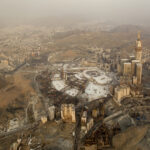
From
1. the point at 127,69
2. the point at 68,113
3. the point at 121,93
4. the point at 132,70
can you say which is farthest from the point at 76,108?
the point at 132,70

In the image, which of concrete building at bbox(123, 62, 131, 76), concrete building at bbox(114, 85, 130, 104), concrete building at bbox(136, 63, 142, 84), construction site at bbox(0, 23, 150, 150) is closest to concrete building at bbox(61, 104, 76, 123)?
construction site at bbox(0, 23, 150, 150)

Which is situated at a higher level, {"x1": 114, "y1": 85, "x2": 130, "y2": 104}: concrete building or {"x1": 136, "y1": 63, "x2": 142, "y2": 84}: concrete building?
{"x1": 136, "y1": 63, "x2": 142, "y2": 84}: concrete building

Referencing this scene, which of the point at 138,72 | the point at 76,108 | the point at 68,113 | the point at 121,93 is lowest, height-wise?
the point at 76,108

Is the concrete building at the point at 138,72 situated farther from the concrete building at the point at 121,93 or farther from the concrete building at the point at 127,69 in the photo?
the concrete building at the point at 121,93

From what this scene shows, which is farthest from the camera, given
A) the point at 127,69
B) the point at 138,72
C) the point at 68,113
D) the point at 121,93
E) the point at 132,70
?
the point at 127,69

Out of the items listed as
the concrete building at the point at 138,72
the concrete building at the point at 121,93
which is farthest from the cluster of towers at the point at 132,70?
the concrete building at the point at 121,93

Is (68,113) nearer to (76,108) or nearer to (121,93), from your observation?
(76,108)

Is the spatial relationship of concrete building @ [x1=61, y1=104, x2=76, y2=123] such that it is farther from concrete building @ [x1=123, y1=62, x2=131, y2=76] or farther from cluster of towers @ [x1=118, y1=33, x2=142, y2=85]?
concrete building @ [x1=123, y1=62, x2=131, y2=76]

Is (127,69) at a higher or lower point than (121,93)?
higher

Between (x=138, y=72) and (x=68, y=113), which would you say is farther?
(x=138, y=72)

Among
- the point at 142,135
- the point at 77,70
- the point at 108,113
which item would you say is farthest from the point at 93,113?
the point at 77,70

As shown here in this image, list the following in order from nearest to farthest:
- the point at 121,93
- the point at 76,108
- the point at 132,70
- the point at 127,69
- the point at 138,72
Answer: the point at 76,108 < the point at 121,93 < the point at 138,72 < the point at 132,70 < the point at 127,69
